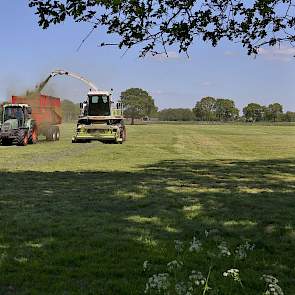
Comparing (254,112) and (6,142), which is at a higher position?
(254,112)

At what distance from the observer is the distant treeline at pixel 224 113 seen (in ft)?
555

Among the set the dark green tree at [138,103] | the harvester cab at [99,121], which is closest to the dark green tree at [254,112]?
the dark green tree at [138,103]

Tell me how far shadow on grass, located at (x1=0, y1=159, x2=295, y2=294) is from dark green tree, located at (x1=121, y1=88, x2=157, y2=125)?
120 metres

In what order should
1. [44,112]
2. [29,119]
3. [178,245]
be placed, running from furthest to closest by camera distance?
[44,112]
[29,119]
[178,245]

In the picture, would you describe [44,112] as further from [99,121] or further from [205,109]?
[205,109]

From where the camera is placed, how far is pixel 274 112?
171m

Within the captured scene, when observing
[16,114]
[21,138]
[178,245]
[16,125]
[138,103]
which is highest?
[138,103]

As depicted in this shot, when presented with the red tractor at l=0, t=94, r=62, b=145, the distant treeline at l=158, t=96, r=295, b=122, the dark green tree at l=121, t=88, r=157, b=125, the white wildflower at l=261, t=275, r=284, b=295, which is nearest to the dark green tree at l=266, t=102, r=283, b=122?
the distant treeline at l=158, t=96, r=295, b=122

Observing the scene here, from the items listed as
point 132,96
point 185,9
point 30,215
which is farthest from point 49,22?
point 132,96

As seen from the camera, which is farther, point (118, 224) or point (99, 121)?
point (99, 121)

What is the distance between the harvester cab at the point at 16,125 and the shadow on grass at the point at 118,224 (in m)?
15.5

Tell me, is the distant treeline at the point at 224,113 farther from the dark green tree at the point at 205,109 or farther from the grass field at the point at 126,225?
the grass field at the point at 126,225

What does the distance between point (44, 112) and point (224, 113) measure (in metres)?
147

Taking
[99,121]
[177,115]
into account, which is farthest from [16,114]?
[177,115]
